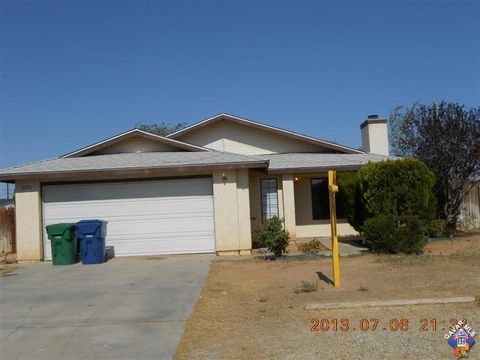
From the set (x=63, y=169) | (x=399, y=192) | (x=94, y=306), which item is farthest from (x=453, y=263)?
(x=63, y=169)

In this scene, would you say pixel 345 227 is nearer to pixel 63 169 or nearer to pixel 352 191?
pixel 352 191

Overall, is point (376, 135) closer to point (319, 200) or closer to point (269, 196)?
point (319, 200)

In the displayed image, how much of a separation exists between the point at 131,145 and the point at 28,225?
16.1ft

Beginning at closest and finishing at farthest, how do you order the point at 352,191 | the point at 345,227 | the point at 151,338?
the point at 151,338 → the point at 352,191 → the point at 345,227

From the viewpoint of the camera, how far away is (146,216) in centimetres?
1494

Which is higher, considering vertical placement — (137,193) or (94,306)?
(137,193)

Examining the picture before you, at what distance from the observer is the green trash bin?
13.7 metres

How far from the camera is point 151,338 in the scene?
6.46 meters

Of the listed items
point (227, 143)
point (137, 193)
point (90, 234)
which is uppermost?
point (227, 143)

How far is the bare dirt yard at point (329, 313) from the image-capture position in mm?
5770

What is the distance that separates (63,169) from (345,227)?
1007cm

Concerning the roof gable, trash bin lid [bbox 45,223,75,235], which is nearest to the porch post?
the roof gable

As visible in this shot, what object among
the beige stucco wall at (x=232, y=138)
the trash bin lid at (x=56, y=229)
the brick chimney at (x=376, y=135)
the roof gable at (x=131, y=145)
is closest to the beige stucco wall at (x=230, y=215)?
the roof gable at (x=131, y=145)

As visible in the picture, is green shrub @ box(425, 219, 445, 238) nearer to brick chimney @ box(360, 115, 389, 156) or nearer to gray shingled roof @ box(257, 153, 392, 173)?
gray shingled roof @ box(257, 153, 392, 173)
